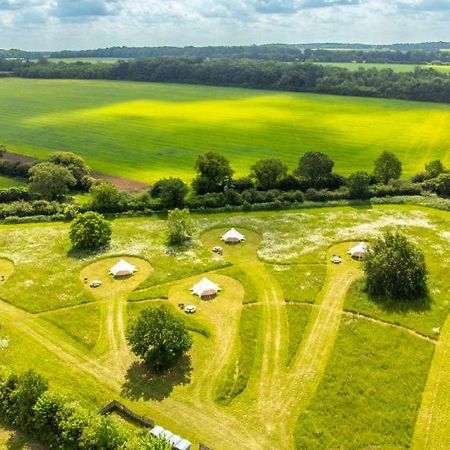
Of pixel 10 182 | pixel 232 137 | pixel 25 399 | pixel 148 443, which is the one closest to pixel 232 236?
pixel 25 399

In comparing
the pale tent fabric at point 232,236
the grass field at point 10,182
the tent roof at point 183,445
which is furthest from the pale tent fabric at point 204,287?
the grass field at point 10,182

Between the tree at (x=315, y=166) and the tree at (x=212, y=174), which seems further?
the tree at (x=315, y=166)

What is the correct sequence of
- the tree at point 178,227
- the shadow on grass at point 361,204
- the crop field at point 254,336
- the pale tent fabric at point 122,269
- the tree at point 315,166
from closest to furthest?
the crop field at point 254,336 < the pale tent fabric at point 122,269 < the tree at point 178,227 < the shadow on grass at point 361,204 < the tree at point 315,166

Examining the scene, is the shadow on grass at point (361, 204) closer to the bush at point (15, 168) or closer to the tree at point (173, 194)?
the tree at point (173, 194)

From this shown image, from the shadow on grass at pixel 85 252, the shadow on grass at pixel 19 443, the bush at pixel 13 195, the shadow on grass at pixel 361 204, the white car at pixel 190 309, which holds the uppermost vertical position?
the bush at pixel 13 195

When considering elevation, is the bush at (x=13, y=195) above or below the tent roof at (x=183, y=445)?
above

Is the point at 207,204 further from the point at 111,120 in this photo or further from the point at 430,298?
the point at 111,120

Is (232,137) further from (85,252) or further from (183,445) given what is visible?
(183,445)

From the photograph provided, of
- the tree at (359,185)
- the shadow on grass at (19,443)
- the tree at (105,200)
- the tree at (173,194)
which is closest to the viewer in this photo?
the shadow on grass at (19,443)

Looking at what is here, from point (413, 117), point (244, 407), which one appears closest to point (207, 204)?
point (244, 407)
